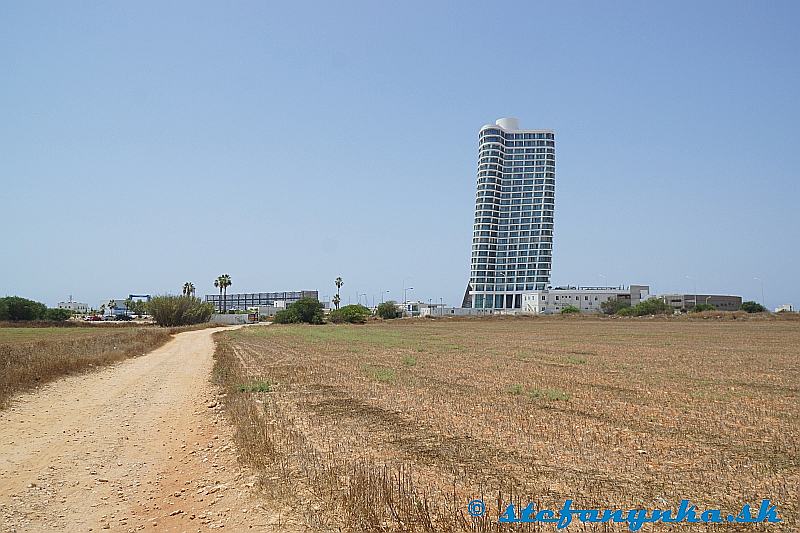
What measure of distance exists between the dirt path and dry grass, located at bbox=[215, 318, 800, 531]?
2.30 feet

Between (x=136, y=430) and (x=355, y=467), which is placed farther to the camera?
(x=136, y=430)

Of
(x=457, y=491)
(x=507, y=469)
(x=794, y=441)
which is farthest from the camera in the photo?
(x=794, y=441)

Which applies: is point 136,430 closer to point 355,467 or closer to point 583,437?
point 355,467

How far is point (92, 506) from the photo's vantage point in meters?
9.98

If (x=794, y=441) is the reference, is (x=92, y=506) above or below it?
below

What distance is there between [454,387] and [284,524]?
1444 cm

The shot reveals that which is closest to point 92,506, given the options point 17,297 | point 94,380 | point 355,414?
point 355,414

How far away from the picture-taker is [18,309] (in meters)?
128

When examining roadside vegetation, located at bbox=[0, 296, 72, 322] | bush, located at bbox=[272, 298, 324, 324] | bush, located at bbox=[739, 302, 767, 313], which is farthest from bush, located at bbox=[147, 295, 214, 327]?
bush, located at bbox=[739, 302, 767, 313]

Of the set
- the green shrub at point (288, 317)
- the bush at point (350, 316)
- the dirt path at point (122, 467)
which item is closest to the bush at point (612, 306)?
the bush at point (350, 316)

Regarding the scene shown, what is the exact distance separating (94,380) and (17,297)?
392 feet

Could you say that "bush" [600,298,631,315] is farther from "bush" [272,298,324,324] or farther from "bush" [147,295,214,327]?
"bush" [147,295,214,327]

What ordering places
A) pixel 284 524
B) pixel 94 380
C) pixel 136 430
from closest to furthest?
pixel 284 524 → pixel 136 430 → pixel 94 380

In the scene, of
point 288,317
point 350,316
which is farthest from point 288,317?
Answer: point 350,316
